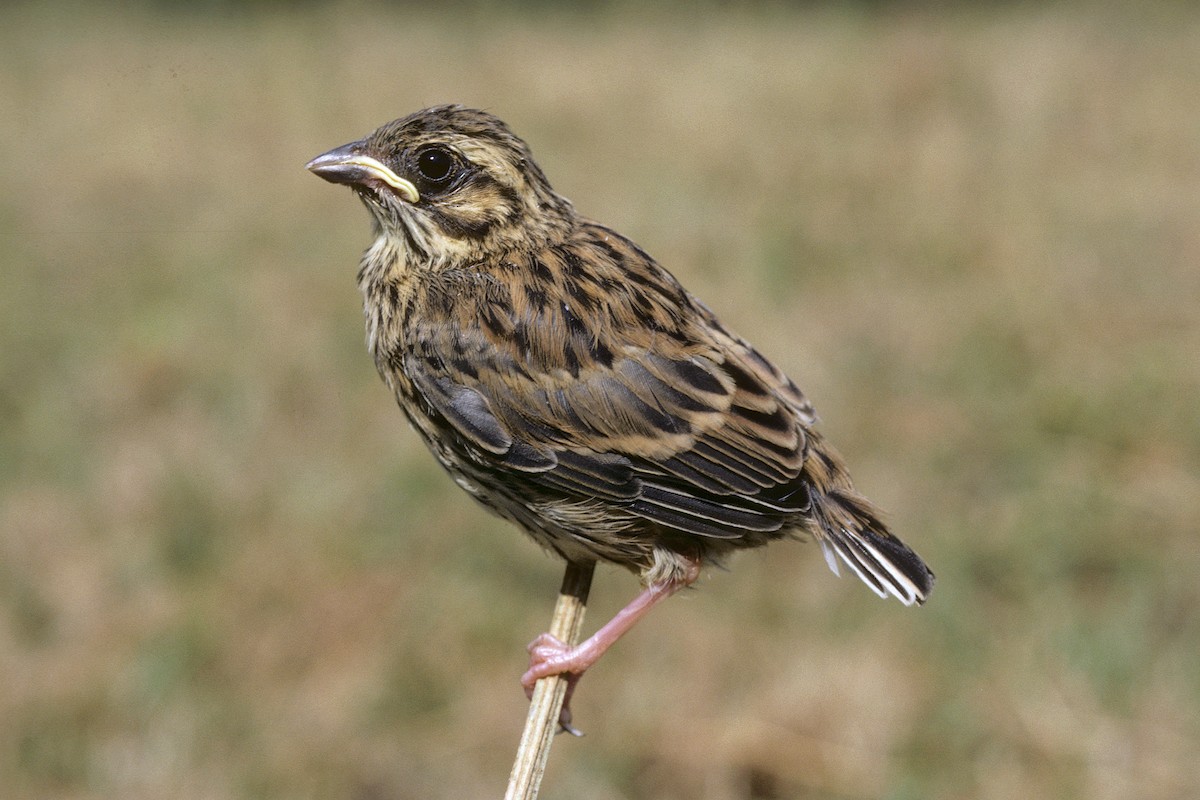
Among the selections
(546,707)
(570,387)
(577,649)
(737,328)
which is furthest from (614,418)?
(737,328)

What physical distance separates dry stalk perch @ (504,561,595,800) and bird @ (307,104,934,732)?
5.8 inches

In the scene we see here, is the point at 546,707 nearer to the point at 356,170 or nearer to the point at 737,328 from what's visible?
the point at 356,170

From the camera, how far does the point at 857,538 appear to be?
3230mm

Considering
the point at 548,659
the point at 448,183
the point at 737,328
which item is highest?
the point at 448,183

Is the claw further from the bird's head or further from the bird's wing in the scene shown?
the bird's head

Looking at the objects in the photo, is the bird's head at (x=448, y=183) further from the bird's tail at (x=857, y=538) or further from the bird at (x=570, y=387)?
the bird's tail at (x=857, y=538)

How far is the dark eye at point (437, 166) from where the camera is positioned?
3406 mm

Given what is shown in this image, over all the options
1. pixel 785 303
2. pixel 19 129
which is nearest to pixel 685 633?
pixel 785 303

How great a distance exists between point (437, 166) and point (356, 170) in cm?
22

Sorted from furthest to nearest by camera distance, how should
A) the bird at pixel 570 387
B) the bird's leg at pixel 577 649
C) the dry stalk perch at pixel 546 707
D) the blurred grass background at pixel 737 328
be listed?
the blurred grass background at pixel 737 328
the bird at pixel 570 387
the bird's leg at pixel 577 649
the dry stalk perch at pixel 546 707

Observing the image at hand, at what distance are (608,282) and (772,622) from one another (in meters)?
3.85

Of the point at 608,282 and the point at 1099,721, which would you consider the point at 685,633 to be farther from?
the point at 608,282

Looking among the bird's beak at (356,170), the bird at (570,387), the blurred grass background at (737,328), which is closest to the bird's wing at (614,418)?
the bird at (570,387)

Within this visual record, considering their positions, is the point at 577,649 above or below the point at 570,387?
below
